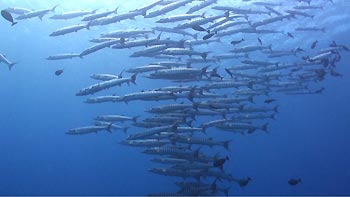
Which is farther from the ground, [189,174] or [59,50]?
[189,174]

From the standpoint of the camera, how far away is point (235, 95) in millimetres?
14609

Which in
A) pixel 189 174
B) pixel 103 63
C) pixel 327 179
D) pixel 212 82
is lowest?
pixel 327 179

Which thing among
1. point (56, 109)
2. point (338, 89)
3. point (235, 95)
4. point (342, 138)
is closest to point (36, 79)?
point (56, 109)

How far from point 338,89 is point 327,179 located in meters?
12.6

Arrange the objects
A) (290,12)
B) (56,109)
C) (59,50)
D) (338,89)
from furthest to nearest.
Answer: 1. (56,109)
2. (338,89)
3. (59,50)
4. (290,12)

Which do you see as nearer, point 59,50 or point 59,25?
point 59,25

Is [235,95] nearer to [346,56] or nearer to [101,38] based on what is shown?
[101,38]

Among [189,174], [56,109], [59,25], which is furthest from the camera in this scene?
[56,109]

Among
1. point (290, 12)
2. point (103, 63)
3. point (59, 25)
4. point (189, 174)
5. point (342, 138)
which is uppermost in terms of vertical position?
point (290, 12)

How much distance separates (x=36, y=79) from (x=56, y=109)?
15207mm

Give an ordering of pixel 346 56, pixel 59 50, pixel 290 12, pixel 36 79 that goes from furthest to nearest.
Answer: pixel 36 79 < pixel 59 50 < pixel 346 56 < pixel 290 12

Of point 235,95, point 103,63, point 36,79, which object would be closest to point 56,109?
point 36,79

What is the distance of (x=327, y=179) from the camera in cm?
5384

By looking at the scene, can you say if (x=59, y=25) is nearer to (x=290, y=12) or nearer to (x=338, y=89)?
(x=290, y=12)
